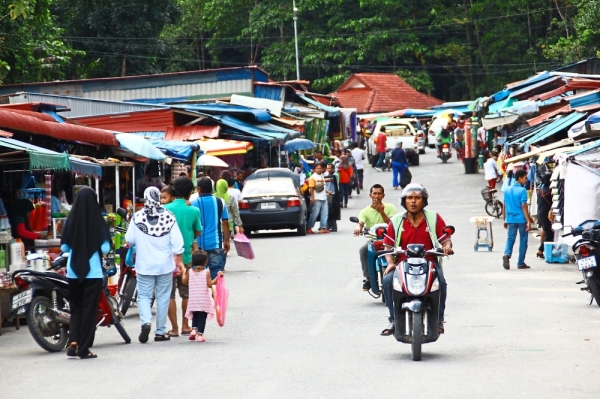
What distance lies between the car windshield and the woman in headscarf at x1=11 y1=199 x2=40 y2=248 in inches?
445

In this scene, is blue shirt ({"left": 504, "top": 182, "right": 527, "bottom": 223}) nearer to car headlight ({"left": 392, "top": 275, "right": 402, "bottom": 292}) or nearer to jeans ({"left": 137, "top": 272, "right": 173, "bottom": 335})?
jeans ({"left": 137, "top": 272, "right": 173, "bottom": 335})

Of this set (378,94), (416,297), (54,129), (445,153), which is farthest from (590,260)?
(378,94)

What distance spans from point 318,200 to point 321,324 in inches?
591

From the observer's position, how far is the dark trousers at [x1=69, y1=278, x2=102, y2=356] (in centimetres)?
1049

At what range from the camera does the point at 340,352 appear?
408 inches

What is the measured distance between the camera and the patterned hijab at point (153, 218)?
1127 cm

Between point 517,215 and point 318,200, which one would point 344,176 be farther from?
point 517,215

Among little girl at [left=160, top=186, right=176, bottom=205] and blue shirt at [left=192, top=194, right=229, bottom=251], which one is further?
blue shirt at [left=192, top=194, right=229, bottom=251]

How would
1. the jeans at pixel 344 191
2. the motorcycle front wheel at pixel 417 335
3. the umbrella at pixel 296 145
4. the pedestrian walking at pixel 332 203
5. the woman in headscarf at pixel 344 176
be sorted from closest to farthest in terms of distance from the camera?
the motorcycle front wheel at pixel 417 335
the pedestrian walking at pixel 332 203
the woman in headscarf at pixel 344 176
the jeans at pixel 344 191
the umbrella at pixel 296 145

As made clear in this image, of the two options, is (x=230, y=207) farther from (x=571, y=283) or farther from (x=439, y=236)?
(x=439, y=236)

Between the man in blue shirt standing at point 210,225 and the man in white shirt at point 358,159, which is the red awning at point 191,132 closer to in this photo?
the man in white shirt at point 358,159

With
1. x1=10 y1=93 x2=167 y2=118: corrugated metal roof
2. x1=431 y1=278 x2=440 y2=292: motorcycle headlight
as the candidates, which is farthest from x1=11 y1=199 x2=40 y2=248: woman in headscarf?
x1=10 y1=93 x2=167 y2=118: corrugated metal roof

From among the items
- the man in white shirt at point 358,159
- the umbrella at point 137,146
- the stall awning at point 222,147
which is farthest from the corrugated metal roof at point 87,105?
the umbrella at point 137,146

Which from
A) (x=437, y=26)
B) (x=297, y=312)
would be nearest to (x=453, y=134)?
(x=437, y=26)
